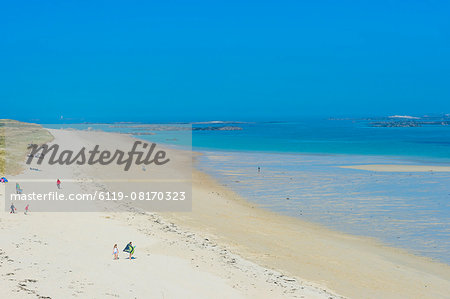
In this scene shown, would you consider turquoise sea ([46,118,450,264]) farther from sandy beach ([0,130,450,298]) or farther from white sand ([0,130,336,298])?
white sand ([0,130,336,298])

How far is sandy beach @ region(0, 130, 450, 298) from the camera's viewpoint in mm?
11617

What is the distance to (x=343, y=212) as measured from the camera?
2359 centimetres

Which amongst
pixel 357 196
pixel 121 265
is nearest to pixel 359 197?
pixel 357 196

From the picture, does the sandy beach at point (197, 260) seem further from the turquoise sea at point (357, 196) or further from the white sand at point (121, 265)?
the turquoise sea at point (357, 196)

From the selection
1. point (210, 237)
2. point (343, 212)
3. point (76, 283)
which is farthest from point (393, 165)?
point (76, 283)

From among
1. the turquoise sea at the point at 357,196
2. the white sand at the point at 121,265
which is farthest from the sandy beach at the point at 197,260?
the turquoise sea at the point at 357,196

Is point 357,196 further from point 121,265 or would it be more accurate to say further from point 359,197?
point 121,265

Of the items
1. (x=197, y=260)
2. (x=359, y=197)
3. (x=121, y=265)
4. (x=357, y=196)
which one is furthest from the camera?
→ (x=357, y=196)

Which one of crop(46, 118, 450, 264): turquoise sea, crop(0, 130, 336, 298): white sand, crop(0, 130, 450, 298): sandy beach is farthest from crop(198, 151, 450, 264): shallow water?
crop(0, 130, 336, 298): white sand

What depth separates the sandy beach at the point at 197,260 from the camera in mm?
11617

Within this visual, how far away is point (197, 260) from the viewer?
47.2ft

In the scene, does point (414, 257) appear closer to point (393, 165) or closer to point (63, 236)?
point (63, 236)

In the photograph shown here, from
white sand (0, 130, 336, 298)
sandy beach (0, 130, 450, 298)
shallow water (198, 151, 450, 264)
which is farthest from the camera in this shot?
shallow water (198, 151, 450, 264)

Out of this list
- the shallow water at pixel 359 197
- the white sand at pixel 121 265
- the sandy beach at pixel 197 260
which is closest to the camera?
the white sand at pixel 121 265
